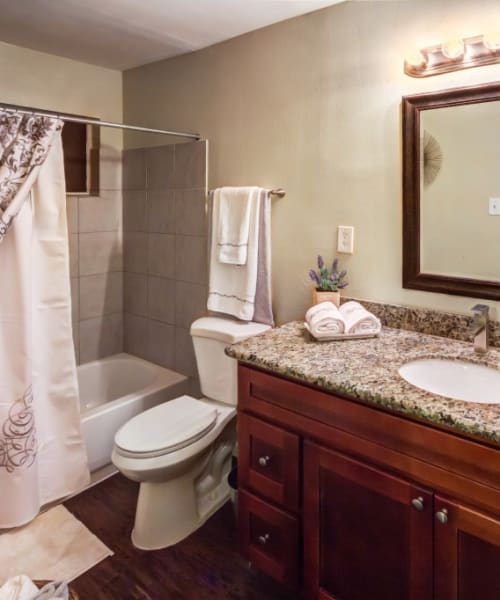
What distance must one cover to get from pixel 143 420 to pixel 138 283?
1.14m

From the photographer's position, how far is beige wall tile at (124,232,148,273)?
2.85 meters

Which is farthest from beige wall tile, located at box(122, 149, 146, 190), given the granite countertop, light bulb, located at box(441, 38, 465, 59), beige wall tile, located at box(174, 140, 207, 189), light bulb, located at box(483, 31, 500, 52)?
light bulb, located at box(483, 31, 500, 52)

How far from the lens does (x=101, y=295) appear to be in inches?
115

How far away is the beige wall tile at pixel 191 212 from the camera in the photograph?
250 centimetres

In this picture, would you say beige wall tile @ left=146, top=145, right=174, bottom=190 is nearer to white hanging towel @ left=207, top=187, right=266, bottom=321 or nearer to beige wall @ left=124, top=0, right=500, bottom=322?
beige wall @ left=124, top=0, right=500, bottom=322

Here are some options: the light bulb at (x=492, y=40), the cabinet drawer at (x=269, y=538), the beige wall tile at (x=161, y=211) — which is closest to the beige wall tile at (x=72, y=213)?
the beige wall tile at (x=161, y=211)

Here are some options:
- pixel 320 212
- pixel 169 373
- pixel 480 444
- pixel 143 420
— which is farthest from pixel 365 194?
pixel 169 373

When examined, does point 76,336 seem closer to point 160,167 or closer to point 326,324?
point 160,167

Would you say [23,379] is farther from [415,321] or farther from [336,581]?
[415,321]

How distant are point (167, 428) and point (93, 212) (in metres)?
1.50

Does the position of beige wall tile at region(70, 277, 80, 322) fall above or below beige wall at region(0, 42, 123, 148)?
below

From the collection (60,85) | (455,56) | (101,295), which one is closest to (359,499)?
(455,56)

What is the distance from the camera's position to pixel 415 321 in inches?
70.6

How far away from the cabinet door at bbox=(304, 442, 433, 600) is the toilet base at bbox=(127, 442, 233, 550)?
2.25ft
